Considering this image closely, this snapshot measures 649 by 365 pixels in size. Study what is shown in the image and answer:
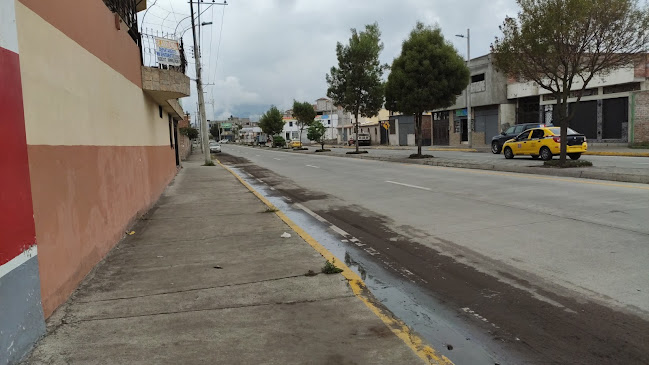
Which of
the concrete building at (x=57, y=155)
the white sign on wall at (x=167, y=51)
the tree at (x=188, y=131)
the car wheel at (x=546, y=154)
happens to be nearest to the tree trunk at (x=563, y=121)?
the car wheel at (x=546, y=154)

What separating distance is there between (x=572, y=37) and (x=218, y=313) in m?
14.8

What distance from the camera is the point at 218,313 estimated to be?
427cm

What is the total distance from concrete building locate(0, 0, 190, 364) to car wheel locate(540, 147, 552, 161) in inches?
696

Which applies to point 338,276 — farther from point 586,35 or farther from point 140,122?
point 586,35

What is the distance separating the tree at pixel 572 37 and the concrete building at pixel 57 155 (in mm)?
12781

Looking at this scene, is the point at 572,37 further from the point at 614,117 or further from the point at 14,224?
the point at 614,117

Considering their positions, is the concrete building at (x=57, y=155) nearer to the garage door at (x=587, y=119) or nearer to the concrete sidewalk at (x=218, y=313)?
the concrete sidewalk at (x=218, y=313)

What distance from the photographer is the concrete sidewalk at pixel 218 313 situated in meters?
3.45

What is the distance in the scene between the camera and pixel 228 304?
4.50 metres

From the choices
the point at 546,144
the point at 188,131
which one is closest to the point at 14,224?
the point at 546,144

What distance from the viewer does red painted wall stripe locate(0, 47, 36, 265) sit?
3.23m

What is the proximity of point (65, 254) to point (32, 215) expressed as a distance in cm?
116

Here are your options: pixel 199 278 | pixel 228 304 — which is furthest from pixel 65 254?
pixel 228 304

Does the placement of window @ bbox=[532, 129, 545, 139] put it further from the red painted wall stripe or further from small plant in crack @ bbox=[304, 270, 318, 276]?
the red painted wall stripe
